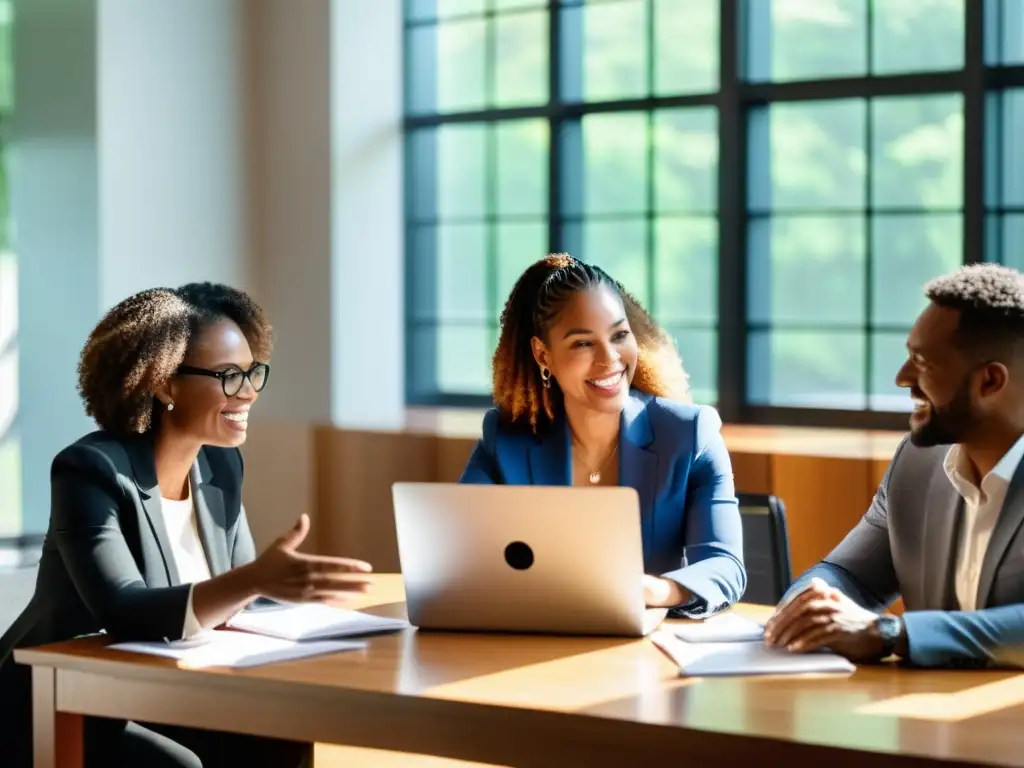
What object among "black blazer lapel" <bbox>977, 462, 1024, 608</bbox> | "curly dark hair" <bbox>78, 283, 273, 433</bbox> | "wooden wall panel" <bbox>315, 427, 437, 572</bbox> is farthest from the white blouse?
"wooden wall panel" <bbox>315, 427, 437, 572</bbox>

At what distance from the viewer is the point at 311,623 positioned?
2.48 metres

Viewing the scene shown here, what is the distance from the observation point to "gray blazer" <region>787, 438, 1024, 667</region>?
214 centimetres

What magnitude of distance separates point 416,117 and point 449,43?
31cm

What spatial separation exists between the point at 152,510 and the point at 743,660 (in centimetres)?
109

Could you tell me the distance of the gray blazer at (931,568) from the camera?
2.14 meters

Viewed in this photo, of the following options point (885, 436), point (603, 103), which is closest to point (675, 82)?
point (603, 103)

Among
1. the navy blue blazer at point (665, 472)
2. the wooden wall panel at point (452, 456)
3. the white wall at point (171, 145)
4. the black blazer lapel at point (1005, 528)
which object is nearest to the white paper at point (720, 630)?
the navy blue blazer at point (665, 472)

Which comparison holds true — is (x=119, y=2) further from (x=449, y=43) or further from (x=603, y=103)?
(x=603, y=103)

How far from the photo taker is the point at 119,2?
191 inches

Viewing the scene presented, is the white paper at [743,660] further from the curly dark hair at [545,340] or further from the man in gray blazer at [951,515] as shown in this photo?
the curly dark hair at [545,340]

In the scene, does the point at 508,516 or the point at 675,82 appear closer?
the point at 508,516

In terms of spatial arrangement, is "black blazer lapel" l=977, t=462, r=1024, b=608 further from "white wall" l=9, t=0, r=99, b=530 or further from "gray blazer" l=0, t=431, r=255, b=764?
"white wall" l=9, t=0, r=99, b=530

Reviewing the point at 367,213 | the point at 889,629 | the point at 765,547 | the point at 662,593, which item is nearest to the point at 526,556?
the point at 662,593

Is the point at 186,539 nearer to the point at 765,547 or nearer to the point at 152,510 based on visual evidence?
the point at 152,510
